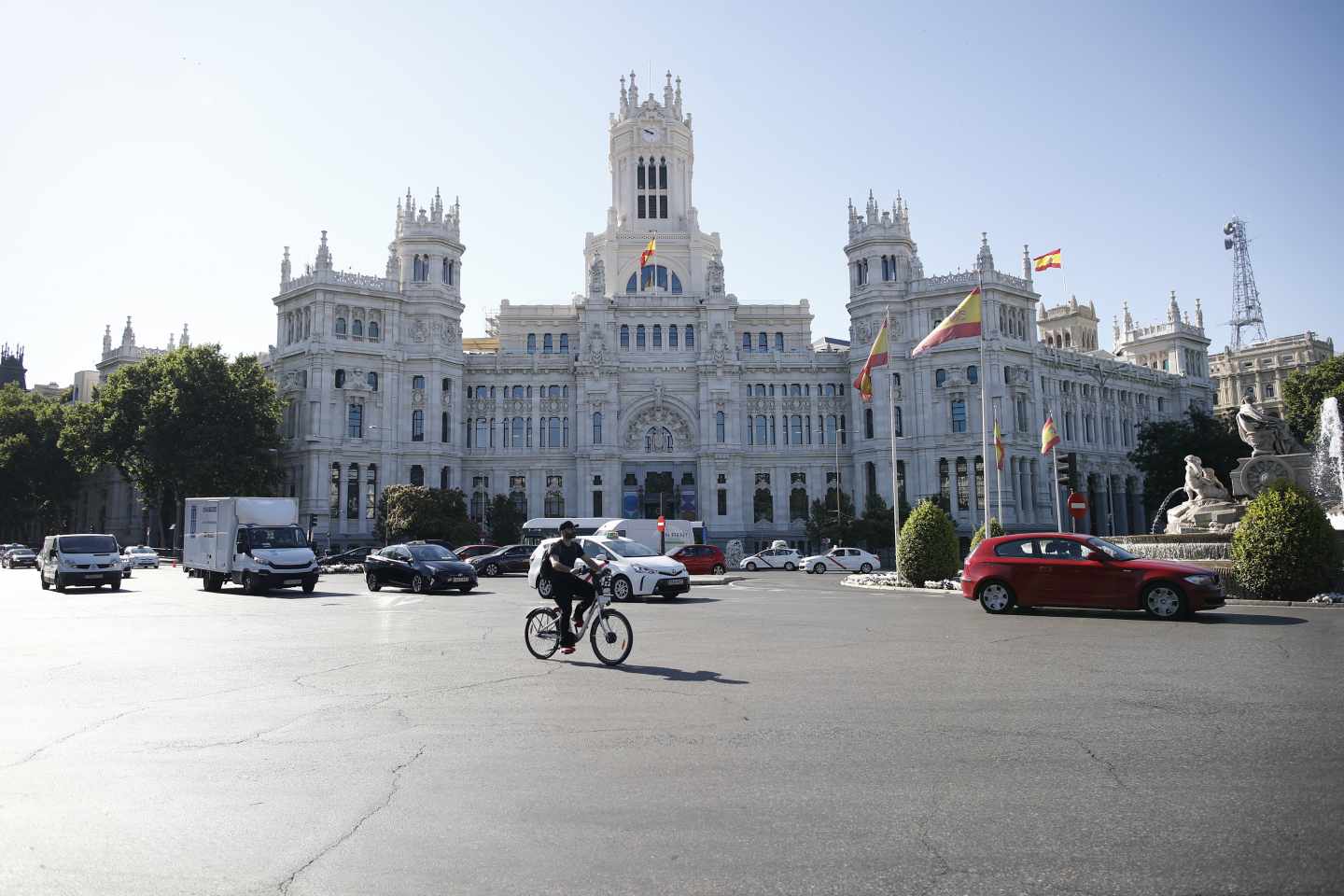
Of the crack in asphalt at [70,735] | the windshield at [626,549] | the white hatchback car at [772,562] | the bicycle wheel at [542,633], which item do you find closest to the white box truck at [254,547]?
the windshield at [626,549]

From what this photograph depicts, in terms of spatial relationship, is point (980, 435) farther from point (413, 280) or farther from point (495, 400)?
point (413, 280)

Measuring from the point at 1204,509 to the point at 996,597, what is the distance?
11605 millimetres

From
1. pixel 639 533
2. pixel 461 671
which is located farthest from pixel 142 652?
pixel 639 533

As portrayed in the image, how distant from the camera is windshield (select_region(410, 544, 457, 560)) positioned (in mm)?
30359

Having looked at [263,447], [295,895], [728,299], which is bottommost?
[295,895]

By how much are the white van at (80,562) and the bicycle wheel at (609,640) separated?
83.8 feet

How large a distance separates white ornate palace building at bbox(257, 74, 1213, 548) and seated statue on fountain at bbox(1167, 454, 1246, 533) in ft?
130

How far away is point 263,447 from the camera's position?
65.1 metres

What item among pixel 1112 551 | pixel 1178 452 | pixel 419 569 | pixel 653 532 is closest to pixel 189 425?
pixel 653 532

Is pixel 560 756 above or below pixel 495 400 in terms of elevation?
below

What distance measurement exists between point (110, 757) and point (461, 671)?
4.90 metres

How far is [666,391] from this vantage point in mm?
77500

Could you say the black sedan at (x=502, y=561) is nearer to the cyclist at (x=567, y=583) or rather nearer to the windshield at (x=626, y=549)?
the windshield at (x=626, y=549)

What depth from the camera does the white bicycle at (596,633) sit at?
12570mm
